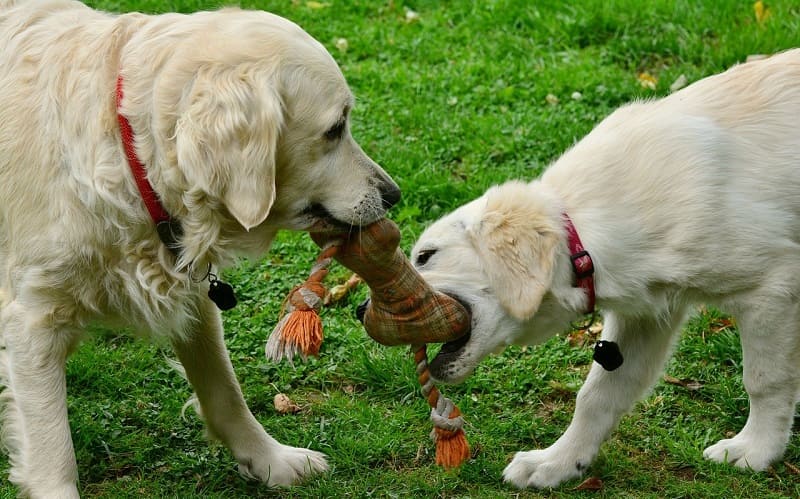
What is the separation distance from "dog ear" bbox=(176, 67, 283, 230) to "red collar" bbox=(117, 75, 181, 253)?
21cm

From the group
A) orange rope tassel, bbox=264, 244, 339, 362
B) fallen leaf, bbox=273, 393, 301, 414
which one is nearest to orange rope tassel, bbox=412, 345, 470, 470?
orange rope tassel, bbox=264, 244, 339, 362

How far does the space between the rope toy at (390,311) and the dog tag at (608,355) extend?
1.69 ft

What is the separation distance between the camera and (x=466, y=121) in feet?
20.3

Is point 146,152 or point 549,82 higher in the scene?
point 146,152

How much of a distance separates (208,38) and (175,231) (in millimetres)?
617

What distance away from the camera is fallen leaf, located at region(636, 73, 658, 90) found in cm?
625

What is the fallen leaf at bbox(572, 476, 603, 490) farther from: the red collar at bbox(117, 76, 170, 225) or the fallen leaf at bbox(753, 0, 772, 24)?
the fallen leaf at bbox(753, 0, 772, 24)

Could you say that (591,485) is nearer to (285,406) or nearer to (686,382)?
(686,382)

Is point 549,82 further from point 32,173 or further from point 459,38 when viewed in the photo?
point 32,173

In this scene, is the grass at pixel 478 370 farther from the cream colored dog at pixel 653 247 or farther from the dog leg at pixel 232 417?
the cream colored dog at pixel 653 247

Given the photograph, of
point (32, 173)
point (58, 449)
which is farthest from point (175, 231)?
point (58, 449)

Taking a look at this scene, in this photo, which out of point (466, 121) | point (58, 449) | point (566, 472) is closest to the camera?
point (58, 449)

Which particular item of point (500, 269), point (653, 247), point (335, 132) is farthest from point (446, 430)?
point (335, 132)

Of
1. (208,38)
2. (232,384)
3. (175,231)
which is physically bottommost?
(232,384)
